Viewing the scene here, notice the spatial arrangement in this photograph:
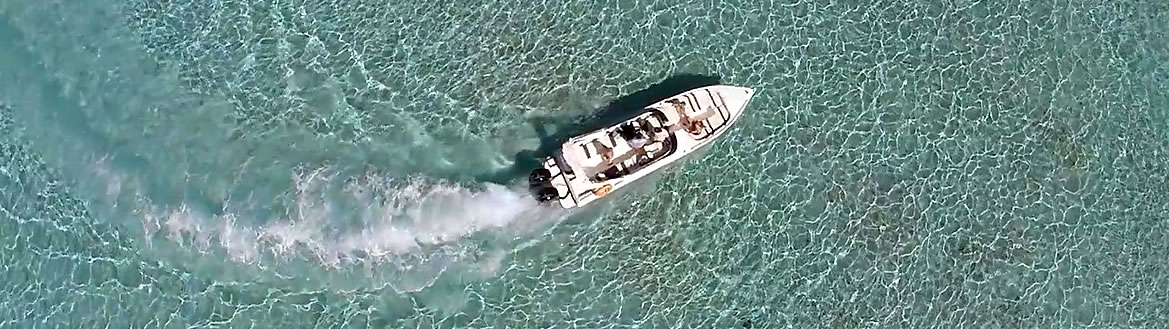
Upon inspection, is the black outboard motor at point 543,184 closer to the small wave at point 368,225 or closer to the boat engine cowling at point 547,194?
the boat engine cowling at point 547,194

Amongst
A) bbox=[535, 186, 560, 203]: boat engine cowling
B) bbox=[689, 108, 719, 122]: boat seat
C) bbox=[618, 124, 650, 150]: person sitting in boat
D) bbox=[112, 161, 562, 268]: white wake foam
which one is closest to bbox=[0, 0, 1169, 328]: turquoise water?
bbox=[112, 161, 562, 268]: white wake foam

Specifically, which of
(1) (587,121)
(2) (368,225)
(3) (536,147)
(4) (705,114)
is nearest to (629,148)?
(1) (587,121)

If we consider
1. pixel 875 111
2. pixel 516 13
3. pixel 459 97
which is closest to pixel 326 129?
pixel 459 97

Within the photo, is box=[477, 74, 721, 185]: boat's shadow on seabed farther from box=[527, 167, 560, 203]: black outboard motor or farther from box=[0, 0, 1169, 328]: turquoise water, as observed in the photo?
box=[527, 167, 560, 203]: black outboard motor

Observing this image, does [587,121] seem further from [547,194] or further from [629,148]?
[547,194]

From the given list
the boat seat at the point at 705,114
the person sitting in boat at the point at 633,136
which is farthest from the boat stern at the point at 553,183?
the boat seat at the point at 705,114
